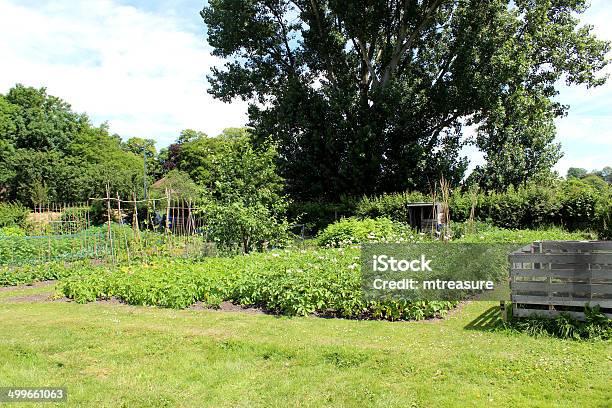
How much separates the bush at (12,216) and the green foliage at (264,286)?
19.1m

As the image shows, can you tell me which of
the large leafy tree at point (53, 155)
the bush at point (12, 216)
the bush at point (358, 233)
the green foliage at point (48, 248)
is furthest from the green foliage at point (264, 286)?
the large leafy tree at point (53, 155)

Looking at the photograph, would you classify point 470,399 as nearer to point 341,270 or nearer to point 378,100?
point 341,270

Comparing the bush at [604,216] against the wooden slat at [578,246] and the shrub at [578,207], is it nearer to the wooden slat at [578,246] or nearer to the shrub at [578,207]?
the shrub at [578,207]

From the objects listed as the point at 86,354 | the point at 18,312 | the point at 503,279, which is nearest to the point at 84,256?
the point at 18,312

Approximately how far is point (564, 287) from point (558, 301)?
0.67ft

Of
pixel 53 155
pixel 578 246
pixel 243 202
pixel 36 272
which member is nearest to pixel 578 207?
pixel 578 246

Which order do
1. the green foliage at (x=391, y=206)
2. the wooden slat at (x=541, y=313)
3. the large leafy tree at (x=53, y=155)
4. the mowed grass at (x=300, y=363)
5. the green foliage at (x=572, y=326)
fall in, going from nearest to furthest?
the mowed grass at (x=300, y=363) < the green foliage at (x=572, y=326) < the wooden slat at (x=541, y=313) < the green foliage at (x=391, y=206) < the large leafy tree at (x=53, y=155)

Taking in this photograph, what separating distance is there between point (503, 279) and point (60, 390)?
8063 millimetres

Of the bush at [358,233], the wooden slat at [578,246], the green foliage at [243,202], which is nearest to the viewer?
the wooden slat at [578,246]

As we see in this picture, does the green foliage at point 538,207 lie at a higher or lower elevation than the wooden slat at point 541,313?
higher

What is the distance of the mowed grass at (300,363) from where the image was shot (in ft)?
13.8

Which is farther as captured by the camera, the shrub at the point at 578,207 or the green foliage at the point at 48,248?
the shrub at the point at 578,207

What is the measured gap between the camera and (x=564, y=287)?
5855mm

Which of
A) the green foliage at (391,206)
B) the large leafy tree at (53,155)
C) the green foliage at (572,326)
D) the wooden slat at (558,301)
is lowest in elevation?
the green foliage at (572,326)
